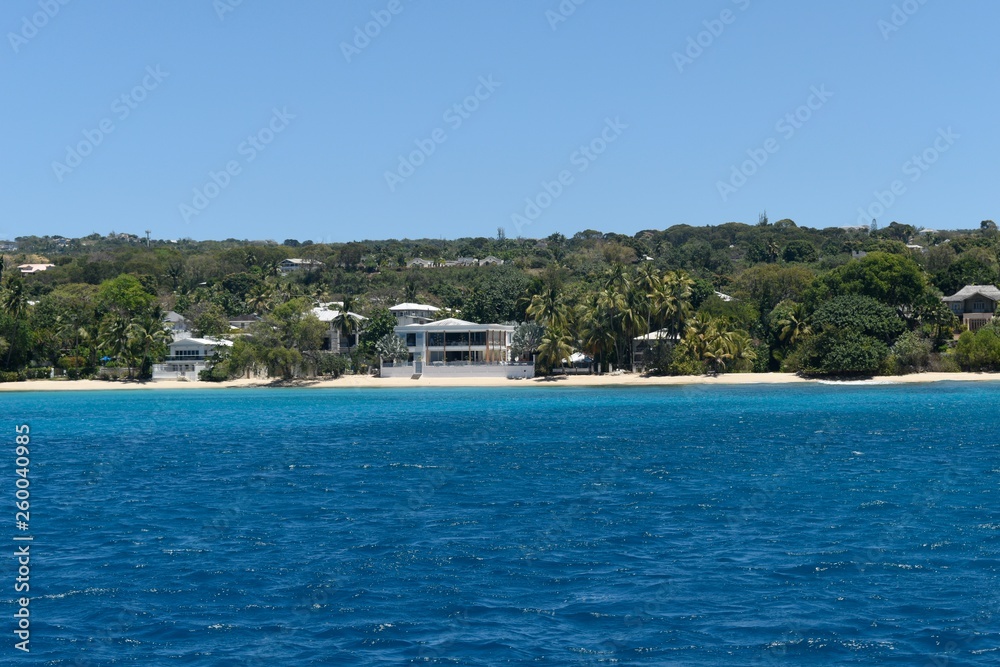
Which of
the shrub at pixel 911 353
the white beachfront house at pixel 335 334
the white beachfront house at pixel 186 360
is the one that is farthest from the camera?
the white beachfront house at pixel 335 334

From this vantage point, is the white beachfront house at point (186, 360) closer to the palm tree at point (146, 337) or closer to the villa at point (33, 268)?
the palm tree at point (146, 337)

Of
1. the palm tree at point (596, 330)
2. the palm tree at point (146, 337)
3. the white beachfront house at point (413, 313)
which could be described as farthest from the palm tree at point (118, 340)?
the palm tree at point (596, 330)

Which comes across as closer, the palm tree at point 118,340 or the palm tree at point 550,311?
the palm tree at point 550,311

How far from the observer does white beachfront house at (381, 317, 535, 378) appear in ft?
309

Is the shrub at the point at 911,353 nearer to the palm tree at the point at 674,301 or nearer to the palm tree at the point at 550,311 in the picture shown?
the palm tree at the point at 674,301

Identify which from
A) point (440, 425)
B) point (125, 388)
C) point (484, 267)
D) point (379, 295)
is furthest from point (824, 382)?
point (484, 267)

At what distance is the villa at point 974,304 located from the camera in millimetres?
91250

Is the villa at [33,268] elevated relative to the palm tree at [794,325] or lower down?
elevated

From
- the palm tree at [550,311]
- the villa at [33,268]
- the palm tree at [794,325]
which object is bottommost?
the palm tree at [794,325]

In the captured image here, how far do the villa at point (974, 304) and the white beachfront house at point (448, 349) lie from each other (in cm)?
4085

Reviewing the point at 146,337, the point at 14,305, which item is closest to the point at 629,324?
the point at 146,337

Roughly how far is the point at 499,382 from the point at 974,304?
44.1 metres

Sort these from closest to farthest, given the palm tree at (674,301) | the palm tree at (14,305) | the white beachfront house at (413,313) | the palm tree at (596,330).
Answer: the palm tree at (674,301) → the palm tree at (596,330) → the palm tree at (14,305) → the white beachfront house at (413,313)

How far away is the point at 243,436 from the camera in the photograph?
48.4 metres
